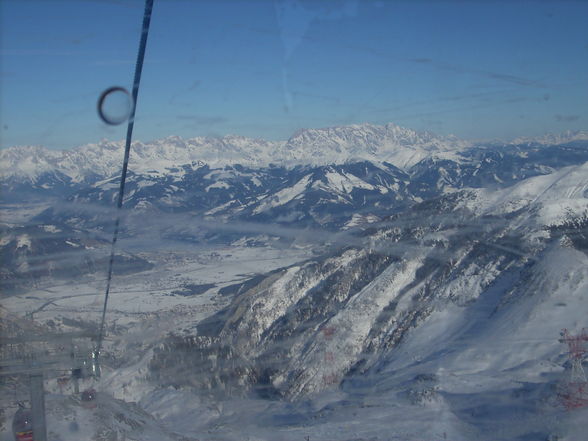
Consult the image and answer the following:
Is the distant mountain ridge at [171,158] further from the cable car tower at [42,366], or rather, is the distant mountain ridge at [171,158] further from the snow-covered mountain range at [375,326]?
the cable car tower at [42,366]

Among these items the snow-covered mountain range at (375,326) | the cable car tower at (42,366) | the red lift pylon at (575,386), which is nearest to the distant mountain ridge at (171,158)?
the snow-covered mountain range at (375,326)

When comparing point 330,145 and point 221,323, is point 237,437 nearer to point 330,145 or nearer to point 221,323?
point 221,323

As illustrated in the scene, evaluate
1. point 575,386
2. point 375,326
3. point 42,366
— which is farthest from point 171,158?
point 42,366

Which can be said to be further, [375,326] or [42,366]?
[375,326]

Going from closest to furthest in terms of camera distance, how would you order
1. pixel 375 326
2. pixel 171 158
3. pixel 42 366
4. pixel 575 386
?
pixel 42 366 < pixel 575 386 < pixel 375 326 < pixel 171 158

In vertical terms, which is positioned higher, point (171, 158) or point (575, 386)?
point (575, 386)

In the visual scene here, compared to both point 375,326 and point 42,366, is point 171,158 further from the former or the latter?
point 42,366

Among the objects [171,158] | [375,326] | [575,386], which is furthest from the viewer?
[171,158]

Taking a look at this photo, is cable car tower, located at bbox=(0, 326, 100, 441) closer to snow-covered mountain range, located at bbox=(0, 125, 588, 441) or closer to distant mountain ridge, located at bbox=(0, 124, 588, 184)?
snow-covered mountain range, located at bbox=(0, 125, 588, 441)

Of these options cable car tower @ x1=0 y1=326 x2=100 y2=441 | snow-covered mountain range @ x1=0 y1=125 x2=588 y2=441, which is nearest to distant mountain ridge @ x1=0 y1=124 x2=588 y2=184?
snow-covered mountain range @ x1=0 y1=125 x2=588 y2=441

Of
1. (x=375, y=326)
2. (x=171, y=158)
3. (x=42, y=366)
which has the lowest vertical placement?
(x=171, y=158)

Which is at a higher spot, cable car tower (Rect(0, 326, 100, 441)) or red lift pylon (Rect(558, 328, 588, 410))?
cable car tower (Rect(0, 326, 100, 441))

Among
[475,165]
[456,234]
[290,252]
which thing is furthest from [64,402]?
[475,165]
